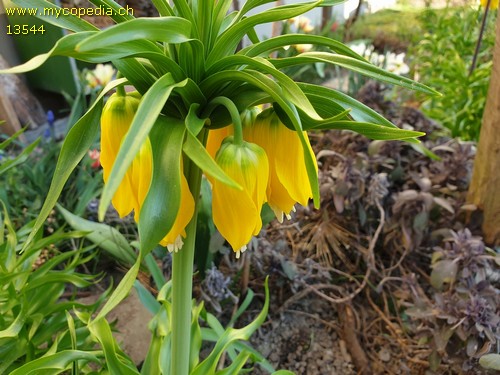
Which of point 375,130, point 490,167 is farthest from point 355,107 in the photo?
point 490,167

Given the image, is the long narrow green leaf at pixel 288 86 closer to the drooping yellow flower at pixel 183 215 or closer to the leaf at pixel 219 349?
the drooping yellow flower at pixel 183 215

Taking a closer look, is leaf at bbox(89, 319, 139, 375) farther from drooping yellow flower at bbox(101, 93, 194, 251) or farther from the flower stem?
the flower stem

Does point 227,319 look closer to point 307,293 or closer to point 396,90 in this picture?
point 307,293

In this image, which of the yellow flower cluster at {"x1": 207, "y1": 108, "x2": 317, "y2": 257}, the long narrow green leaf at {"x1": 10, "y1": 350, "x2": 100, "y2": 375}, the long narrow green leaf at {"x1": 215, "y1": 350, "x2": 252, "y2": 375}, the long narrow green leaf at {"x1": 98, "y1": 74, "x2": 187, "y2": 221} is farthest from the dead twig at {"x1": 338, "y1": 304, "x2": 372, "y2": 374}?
the long narrow green leaf at {"x1": 98, "y1": 74, "x2": 187, "y2": 221}

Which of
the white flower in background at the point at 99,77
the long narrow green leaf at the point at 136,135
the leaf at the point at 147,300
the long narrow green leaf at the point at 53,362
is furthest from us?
the white flower in background at the point at 99,77

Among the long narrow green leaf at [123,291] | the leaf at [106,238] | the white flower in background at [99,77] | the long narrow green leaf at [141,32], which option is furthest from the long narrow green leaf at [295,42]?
the white flower in background at [99,77]

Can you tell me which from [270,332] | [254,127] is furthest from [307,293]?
[254,127]

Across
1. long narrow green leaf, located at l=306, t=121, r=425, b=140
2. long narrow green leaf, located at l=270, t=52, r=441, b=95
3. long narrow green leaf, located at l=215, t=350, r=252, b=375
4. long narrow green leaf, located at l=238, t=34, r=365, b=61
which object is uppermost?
long narrow green leaf, located at l=238, t=34, r=365, b=61
